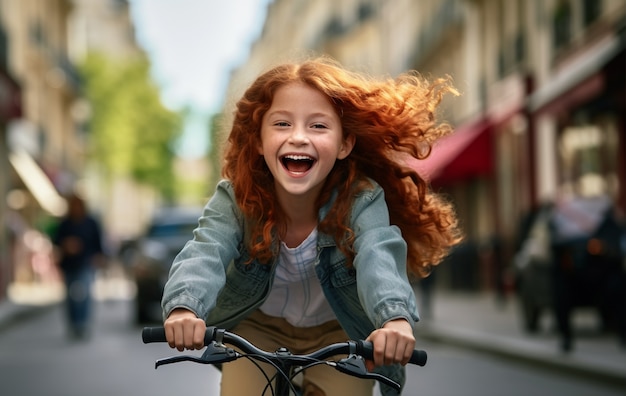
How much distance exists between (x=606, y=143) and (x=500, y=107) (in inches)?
330

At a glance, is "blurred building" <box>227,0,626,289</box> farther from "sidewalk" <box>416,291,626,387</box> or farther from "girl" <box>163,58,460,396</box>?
"girl" <box>163,58,460,396</box>

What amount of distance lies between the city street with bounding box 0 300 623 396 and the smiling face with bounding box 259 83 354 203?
14.0 ft

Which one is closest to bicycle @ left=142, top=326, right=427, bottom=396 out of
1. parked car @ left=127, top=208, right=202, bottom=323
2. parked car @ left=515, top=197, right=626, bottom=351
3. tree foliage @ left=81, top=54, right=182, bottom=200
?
parked car @ left=515, top=197, right=626, bottom=351

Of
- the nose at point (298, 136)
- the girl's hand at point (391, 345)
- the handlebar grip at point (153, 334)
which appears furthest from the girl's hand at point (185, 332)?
the nose at point (298, 136)

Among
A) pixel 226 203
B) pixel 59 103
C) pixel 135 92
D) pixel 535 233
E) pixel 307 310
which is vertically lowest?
pixel 307 310

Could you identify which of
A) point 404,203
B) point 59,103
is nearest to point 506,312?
point 404,203

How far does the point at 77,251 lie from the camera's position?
572 inches

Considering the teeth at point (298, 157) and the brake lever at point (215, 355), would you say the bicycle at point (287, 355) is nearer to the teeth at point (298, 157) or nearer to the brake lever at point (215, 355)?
the brake lever at point (215, 355)

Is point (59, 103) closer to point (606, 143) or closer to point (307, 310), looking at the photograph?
point (606, 143)

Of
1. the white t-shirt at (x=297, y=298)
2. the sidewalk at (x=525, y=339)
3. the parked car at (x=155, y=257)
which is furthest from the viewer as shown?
the parked car at (x=155, y=257)

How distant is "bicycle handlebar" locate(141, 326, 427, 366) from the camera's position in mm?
3090

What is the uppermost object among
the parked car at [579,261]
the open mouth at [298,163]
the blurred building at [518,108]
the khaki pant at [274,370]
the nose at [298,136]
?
the blurred building at [518,108]

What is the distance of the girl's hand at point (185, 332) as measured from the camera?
312 cm

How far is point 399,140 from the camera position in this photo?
387 centimetres
